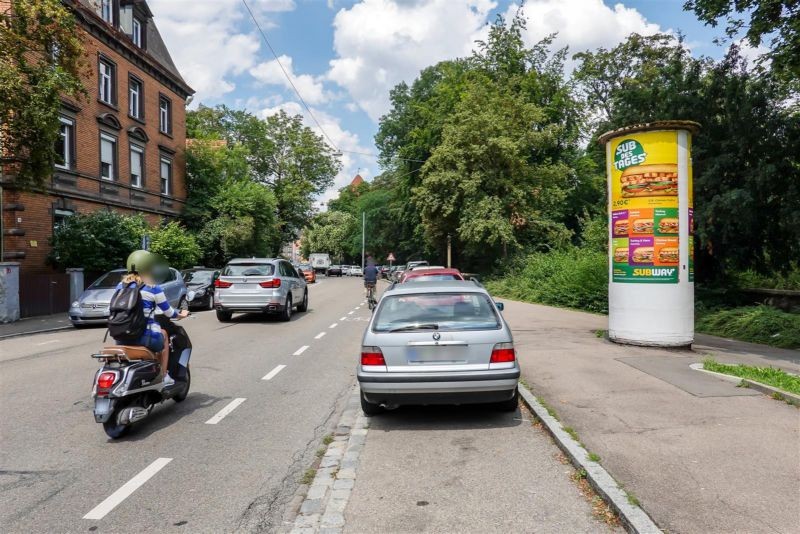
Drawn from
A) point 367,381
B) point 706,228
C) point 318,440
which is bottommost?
point 318,440

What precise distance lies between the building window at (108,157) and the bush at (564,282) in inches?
719

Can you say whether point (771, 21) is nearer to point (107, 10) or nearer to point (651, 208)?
point (651, 208)

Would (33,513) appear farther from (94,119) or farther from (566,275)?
(94,119)

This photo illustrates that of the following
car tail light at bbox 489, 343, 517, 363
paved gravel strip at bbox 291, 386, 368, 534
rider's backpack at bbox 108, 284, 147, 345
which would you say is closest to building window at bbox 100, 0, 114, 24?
rider's backpack at bbox 108, 284, 147, 345

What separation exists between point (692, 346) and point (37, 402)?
1063cm

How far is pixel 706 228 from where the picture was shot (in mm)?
14789

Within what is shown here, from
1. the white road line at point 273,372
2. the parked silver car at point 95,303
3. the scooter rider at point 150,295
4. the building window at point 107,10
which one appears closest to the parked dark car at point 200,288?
the parked silver car at point 95,303

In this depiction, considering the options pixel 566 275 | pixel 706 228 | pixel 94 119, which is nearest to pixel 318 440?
pixel 706 228

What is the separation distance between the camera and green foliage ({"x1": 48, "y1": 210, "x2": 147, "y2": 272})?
20.0 m

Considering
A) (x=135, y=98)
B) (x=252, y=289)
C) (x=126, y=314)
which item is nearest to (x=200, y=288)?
(x=252, y=289)

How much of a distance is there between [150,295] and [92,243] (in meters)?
16.1

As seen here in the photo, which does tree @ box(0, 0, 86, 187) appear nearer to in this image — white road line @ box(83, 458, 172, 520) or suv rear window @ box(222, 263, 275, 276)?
suv rear window @ box(222, 263, 275, 276)

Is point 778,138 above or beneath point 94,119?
beneath

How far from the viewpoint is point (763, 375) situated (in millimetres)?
7762
